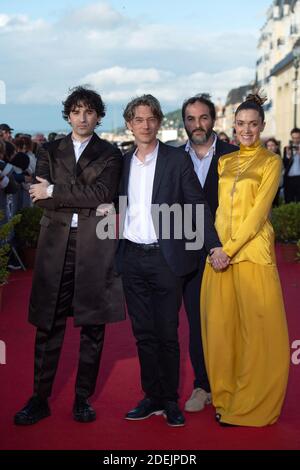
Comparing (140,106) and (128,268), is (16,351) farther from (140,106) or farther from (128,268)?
(140,106)

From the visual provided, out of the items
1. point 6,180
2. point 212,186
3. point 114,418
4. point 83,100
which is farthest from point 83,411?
point 6,180

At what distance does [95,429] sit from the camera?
496 centimetres

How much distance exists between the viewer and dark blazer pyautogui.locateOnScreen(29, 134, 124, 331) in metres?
5.10

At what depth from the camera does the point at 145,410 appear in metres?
5.21

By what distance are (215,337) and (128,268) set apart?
2.42 ft

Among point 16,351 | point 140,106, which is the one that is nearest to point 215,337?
point 140,106

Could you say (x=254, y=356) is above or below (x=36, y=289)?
below

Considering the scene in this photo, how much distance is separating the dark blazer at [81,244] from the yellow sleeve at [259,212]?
0.80 meters

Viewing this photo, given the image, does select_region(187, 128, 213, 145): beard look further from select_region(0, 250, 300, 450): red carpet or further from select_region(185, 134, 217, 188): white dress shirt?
select_region(0, 250, 300, 450): red carpet

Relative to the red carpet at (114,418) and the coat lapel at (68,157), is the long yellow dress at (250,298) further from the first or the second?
the coat lapel at (68,157)

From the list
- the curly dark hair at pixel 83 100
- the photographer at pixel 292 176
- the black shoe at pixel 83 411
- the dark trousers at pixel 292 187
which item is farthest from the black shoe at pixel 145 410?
the dark trousers at pixel 292 187

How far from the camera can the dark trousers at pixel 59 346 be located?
5180 millimetres

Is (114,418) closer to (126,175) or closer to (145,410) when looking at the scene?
(145,410)

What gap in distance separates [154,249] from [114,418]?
1.15m
